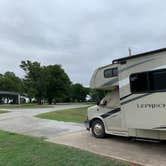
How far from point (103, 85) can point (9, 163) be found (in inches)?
167

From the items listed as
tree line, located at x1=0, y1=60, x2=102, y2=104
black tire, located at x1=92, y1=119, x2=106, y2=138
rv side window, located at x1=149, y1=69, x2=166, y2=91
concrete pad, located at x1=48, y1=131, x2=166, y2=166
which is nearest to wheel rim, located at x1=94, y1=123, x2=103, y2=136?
black tire, located at x1=92, y1=119, x2=106, y2=138

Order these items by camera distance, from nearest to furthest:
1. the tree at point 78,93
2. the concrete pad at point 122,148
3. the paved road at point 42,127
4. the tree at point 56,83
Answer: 1. the concrete pad at point 122,148
2. the paved road at point 42,127
3. the tree at point 56,83
4. the tree at point 78,93

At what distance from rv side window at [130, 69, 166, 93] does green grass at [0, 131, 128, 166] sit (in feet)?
7.69

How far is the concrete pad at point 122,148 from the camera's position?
24.3 ft

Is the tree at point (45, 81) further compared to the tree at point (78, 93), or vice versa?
the tree at point (78, 93)

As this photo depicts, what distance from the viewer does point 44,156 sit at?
7.94m

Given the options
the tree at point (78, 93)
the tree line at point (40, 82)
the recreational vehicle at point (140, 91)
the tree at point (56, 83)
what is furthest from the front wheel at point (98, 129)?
the tree at point (78, 93)

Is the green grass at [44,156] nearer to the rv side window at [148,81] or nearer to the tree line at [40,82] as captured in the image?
the rv side window at [148,81]

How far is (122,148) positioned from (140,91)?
2026 millimetres

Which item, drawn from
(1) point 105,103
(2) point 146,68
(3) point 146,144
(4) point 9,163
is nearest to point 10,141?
(4) point 9,163

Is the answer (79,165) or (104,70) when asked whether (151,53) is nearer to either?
(104,70)

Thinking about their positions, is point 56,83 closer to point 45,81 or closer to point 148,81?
point 45,81

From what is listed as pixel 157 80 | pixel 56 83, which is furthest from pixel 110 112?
pixel 56 83

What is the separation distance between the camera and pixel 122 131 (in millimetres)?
9641
